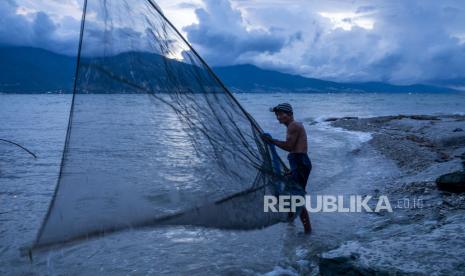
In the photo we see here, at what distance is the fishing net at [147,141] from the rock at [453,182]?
4.13m

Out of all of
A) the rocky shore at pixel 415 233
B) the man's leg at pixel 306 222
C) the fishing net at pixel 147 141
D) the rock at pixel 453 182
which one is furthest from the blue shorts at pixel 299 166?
the rock at pixel 453 182

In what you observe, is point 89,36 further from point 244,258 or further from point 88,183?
point 244,258

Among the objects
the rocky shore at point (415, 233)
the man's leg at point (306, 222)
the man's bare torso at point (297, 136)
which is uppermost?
the man's bare torso at point (297, 136)

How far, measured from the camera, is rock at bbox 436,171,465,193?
24.1 feet

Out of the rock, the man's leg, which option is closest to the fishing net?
the man's leg

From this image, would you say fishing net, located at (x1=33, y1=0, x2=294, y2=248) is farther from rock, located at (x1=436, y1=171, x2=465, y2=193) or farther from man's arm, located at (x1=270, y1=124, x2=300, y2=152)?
rock, located at (x1=436, y1=171, x2=465, y2=193)

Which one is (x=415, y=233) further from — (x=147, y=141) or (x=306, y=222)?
(x=147, y=141)

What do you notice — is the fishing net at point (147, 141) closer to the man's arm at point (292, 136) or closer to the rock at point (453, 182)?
the man's arm at point (292, 136)

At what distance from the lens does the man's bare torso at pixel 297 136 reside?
6031mm

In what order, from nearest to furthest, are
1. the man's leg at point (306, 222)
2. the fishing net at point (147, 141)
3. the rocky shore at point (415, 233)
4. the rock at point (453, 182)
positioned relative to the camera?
the rocky shore at point (415, 233), the fishing net at point (147, 141), the man's leg at point (306, 222), the rock at point (453, 182)

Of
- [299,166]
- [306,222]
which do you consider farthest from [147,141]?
[306,222]

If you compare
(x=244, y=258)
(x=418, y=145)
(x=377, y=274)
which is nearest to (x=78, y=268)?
(x=244, y=258)

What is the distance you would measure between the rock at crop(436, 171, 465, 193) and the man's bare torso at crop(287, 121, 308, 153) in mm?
3365

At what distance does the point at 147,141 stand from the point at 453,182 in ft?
19.0
